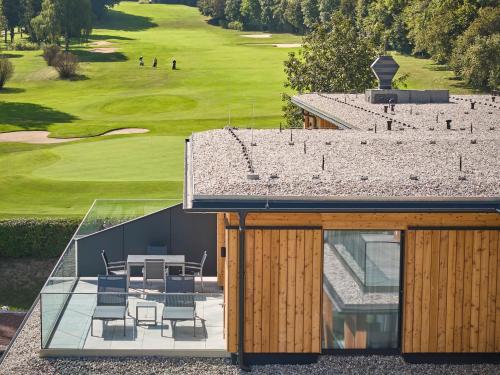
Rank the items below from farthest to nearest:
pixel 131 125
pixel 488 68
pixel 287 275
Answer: pixel 488 68, pixel 131 125, pixel 287 275

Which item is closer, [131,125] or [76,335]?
[76,335]

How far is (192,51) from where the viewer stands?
95500 millimetres

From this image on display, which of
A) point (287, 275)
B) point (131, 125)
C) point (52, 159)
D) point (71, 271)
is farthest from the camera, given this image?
point (131, 125)

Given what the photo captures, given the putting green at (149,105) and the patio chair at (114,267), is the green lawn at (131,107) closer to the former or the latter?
the putting green at (149,105)

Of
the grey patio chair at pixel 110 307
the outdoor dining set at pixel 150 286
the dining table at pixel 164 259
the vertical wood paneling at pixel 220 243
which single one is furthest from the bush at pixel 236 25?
the grey patio chair at pixel 110 307

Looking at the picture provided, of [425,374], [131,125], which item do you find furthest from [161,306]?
[131,125]

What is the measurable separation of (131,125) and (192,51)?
3963 centimetres

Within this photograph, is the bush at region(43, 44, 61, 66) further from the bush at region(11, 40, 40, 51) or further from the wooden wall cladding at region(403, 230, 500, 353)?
the wooden wall cladding at region(403, 230, 500, 353)

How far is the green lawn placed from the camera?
119ft

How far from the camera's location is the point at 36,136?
2152 inches

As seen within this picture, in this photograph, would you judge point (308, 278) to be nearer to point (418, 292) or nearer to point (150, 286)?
point (418, 292)

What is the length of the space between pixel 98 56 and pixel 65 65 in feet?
39.9

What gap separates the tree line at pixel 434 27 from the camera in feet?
218

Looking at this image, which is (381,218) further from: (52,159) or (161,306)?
(52,159)
